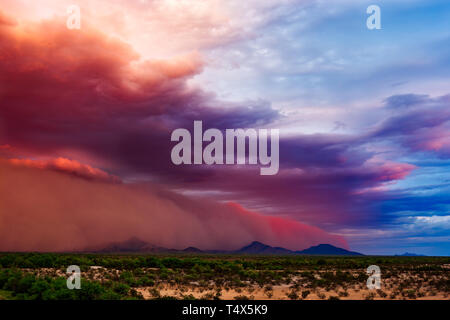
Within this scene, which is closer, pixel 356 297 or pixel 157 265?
pixel 356 297

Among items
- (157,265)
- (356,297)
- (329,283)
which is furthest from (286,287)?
(157,265)

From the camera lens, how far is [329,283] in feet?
145
